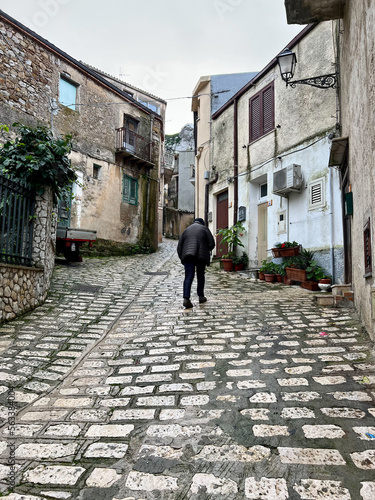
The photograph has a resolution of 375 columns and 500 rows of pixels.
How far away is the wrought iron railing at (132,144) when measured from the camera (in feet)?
57.8

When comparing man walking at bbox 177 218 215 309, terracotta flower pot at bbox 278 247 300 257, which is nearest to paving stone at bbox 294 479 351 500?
man walking at bbox 177 218 215 309

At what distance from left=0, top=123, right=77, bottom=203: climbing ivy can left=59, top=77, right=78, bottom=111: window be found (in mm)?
10167

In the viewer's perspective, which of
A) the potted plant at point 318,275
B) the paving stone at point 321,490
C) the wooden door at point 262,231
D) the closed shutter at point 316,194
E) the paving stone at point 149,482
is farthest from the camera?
the wooden door at point 262,231

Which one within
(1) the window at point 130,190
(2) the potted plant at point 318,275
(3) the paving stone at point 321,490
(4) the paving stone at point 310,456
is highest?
(1) the window at point 130,190

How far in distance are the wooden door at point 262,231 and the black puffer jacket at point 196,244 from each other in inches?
220

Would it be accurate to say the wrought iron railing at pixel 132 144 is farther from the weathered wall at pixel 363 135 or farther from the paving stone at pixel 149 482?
the paving stone at pixel 149 482

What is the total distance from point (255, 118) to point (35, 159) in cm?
836

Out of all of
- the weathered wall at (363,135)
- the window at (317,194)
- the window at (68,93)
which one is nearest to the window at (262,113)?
the window at (317,194)

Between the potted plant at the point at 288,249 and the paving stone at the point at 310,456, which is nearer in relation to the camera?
the paving stone at the point at 310,456

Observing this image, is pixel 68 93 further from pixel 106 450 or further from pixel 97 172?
pixel 106 450

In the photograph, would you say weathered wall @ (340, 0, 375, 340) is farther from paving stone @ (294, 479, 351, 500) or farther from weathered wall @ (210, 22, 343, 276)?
weathered wall @ (210, 22, 343, 276)

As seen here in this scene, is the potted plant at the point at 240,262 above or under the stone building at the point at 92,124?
under

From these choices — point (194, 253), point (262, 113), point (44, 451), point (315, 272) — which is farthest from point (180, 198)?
point (44, 451)

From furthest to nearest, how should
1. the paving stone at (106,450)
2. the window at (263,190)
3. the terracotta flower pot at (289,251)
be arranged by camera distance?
the window at (263,190)
the terracotta flower pot at (289,251)
the paving stone at (106,450)
